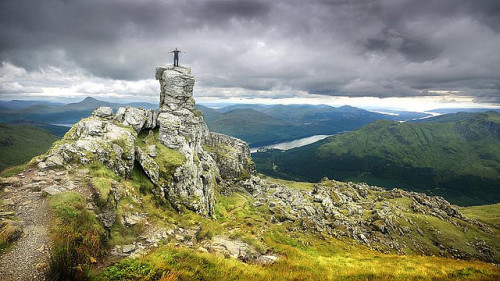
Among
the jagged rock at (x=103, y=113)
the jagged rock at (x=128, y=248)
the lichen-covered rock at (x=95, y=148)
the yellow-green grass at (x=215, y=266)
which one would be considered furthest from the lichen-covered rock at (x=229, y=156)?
the jagged rock at (x=128, y=248)

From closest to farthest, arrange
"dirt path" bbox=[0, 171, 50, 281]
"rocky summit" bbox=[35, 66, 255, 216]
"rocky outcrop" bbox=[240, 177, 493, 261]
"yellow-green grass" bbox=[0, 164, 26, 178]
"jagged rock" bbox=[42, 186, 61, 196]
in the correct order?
"dirt path" bbox=[0, 171, 50, 281], "jagged rock" bbox=[42, 186, 61, 196], "yellow-green grass" bbox=[0, 164, 26, 178], "rocky summit" bbox=[35, 66, 255, 216], "rocky outcrop" bbox=[240, 177, 493, 261]

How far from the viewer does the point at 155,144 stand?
158 feet

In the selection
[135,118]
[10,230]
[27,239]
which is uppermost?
[135,118]

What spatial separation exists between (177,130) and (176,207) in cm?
2266

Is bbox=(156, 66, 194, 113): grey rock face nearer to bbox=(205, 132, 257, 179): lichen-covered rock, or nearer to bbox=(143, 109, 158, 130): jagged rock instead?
bbox=(143, 109, 158, 130): jagged rock

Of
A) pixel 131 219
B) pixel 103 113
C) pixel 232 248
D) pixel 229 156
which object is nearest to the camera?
pixel 131 219

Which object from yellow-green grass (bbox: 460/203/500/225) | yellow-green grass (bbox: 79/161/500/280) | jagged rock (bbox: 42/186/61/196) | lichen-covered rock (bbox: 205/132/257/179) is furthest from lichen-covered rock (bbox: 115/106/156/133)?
yellow-green grass (bbox: 460/203/500/225)

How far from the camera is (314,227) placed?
205 ft

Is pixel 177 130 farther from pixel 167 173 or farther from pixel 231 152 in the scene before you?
pixel 231 152

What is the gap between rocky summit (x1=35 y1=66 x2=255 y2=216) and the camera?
31219 millimetres

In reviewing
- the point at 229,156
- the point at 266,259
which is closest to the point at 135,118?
the point at 266,259

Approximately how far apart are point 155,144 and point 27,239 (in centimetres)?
3464

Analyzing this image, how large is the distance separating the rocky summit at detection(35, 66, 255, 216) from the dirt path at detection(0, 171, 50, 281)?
7362mm

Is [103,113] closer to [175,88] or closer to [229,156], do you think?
[175,88]
